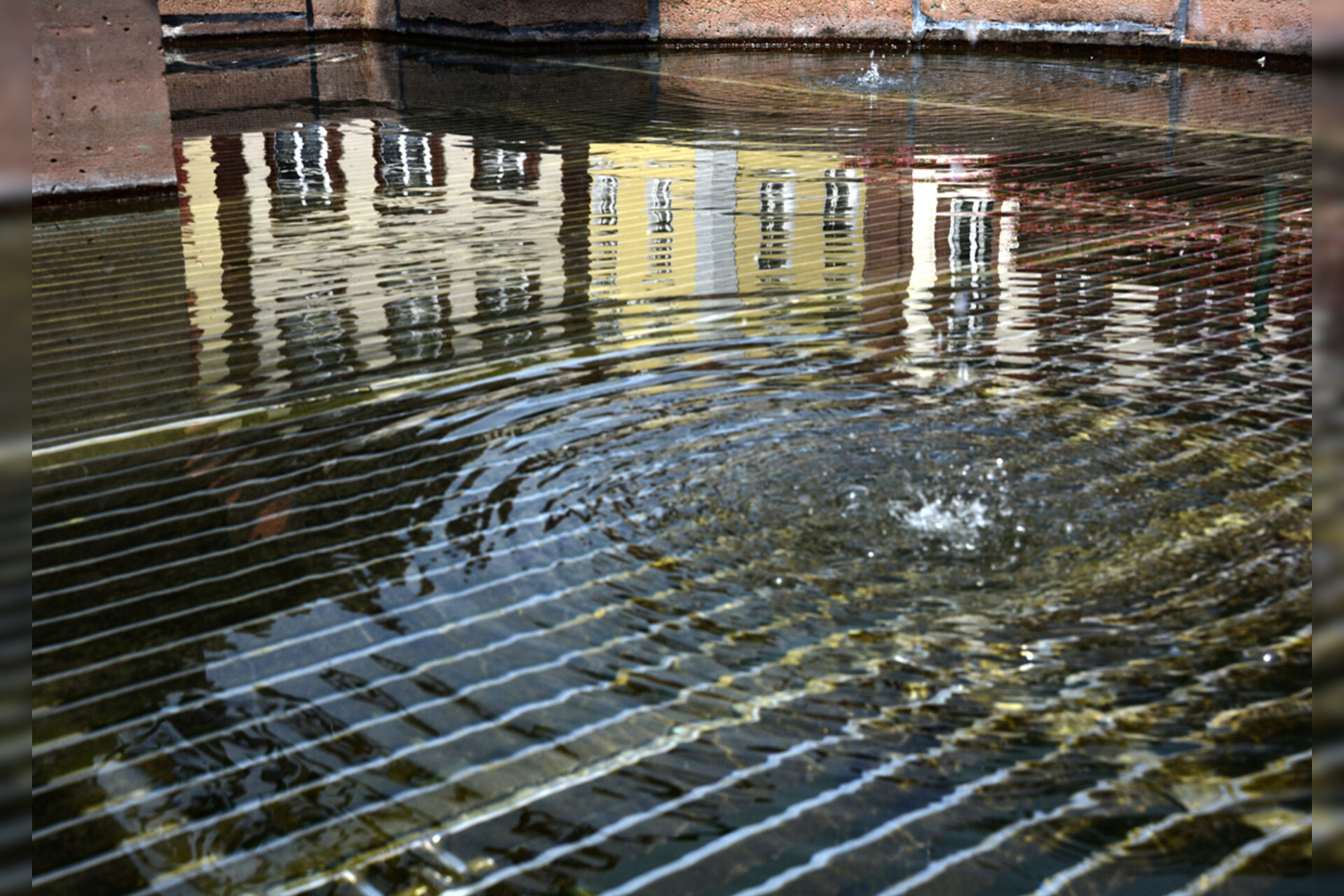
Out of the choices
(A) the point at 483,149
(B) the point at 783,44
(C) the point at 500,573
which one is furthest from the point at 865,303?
(B) the point at 783,44

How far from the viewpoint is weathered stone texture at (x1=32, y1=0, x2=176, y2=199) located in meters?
7.45

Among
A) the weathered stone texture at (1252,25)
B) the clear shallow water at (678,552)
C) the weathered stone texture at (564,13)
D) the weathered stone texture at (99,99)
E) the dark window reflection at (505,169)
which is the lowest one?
the clear shallow water at (678,552)

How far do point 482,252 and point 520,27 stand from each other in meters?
10.6

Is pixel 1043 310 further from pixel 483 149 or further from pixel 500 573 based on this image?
pixel 483 149

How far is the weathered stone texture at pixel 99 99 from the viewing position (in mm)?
7449

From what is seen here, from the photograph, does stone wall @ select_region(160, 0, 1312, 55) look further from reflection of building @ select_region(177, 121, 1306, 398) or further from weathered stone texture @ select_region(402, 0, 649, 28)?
reflection of building @ select_region(177, 121, 1306, 398)

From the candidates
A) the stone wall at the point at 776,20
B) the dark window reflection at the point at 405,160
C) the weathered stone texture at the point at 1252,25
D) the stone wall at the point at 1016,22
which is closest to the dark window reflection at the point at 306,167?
the dark window reflection at the point at 405,160

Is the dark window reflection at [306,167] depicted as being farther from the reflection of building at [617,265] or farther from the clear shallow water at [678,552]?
A: the clear shallow water at [678,552]

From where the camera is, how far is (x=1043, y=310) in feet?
17.6

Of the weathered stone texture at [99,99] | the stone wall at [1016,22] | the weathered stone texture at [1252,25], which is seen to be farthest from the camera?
the stone wall at [1016,22]

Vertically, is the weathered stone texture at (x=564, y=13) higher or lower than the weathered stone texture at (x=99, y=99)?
higher

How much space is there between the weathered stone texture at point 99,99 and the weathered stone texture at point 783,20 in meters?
9.40

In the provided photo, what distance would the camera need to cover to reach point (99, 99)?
25.2 feet

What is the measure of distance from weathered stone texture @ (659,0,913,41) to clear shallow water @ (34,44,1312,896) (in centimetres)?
923
